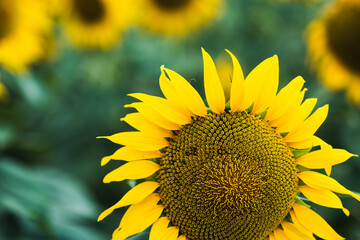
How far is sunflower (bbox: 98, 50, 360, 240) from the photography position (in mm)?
1518

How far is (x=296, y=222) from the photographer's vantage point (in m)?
1.55

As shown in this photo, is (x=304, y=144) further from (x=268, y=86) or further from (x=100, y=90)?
(x=100, y=90)

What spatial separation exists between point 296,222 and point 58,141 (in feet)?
10.5

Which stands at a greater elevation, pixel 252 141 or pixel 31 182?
pixel 31 182

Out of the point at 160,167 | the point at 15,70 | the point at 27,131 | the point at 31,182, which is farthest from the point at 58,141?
the point at 160,167

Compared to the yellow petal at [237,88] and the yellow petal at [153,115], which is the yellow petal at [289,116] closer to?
the yellow petal at [237,88]

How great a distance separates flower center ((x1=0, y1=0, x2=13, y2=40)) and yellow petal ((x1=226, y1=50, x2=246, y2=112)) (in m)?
2.48

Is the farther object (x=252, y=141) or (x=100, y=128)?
(x=100, y=128)

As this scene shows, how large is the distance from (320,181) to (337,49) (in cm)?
203

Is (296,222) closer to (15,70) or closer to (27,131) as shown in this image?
(15,70)

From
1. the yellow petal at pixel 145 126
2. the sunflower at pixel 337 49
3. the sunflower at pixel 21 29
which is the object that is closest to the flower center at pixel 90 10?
the sunflower at pixel 21 29

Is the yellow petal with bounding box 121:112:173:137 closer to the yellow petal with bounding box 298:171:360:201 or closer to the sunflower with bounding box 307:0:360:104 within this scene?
the yellow petal with bounding box 298:171:360:201

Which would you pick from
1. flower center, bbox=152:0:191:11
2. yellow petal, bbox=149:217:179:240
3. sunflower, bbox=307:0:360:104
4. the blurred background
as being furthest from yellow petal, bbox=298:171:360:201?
flower center, bbox=152:0:191:11

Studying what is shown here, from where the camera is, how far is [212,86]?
151 centimetres
